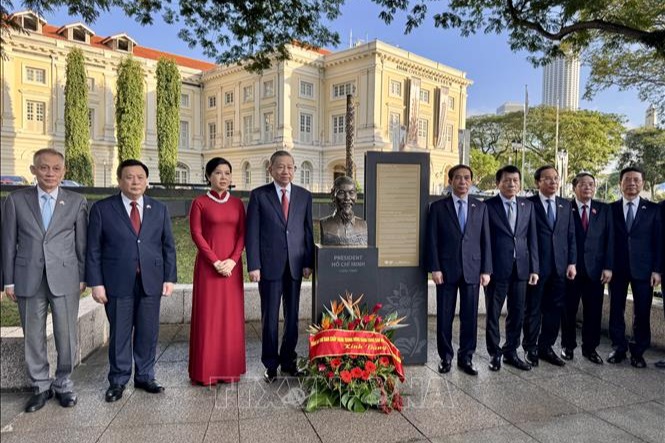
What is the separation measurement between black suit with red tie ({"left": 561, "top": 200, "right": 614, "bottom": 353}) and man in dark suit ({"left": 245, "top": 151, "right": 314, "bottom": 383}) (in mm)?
2681

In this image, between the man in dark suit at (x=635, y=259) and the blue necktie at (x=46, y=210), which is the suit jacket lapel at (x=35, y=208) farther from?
the man in dark suit at (x=635, y=259)

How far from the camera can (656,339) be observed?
4.80 metres

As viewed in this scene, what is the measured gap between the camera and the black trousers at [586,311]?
14.5 ft

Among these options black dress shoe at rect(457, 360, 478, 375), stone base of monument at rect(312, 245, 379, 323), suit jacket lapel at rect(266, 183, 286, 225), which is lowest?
black dress shoe at rect(457, 360, 478, 375)

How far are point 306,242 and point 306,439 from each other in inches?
63.4

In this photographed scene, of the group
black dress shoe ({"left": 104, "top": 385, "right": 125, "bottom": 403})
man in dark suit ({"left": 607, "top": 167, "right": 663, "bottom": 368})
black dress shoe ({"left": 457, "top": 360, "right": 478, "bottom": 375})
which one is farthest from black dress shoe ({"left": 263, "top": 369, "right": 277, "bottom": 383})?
man in dark suit ({"left": 607, "top": 167, "right": 663, "bottom": 368})

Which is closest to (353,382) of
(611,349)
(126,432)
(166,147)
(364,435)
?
(364,435)

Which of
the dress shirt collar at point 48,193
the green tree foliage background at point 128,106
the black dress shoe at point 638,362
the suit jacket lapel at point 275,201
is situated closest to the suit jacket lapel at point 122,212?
the dress shirt collar at point 48,193

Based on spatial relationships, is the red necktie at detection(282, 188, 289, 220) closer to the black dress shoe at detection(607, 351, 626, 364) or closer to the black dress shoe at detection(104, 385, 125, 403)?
the black dress shoe at detection(104, 385, 125, 403)

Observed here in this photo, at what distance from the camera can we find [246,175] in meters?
39.8

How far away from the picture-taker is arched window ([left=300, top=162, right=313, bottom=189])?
38719 millimetres

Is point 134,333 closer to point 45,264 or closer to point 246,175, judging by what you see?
point 45,264

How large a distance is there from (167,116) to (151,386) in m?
28.8

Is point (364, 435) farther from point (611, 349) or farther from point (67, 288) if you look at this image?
point (611, 349)
